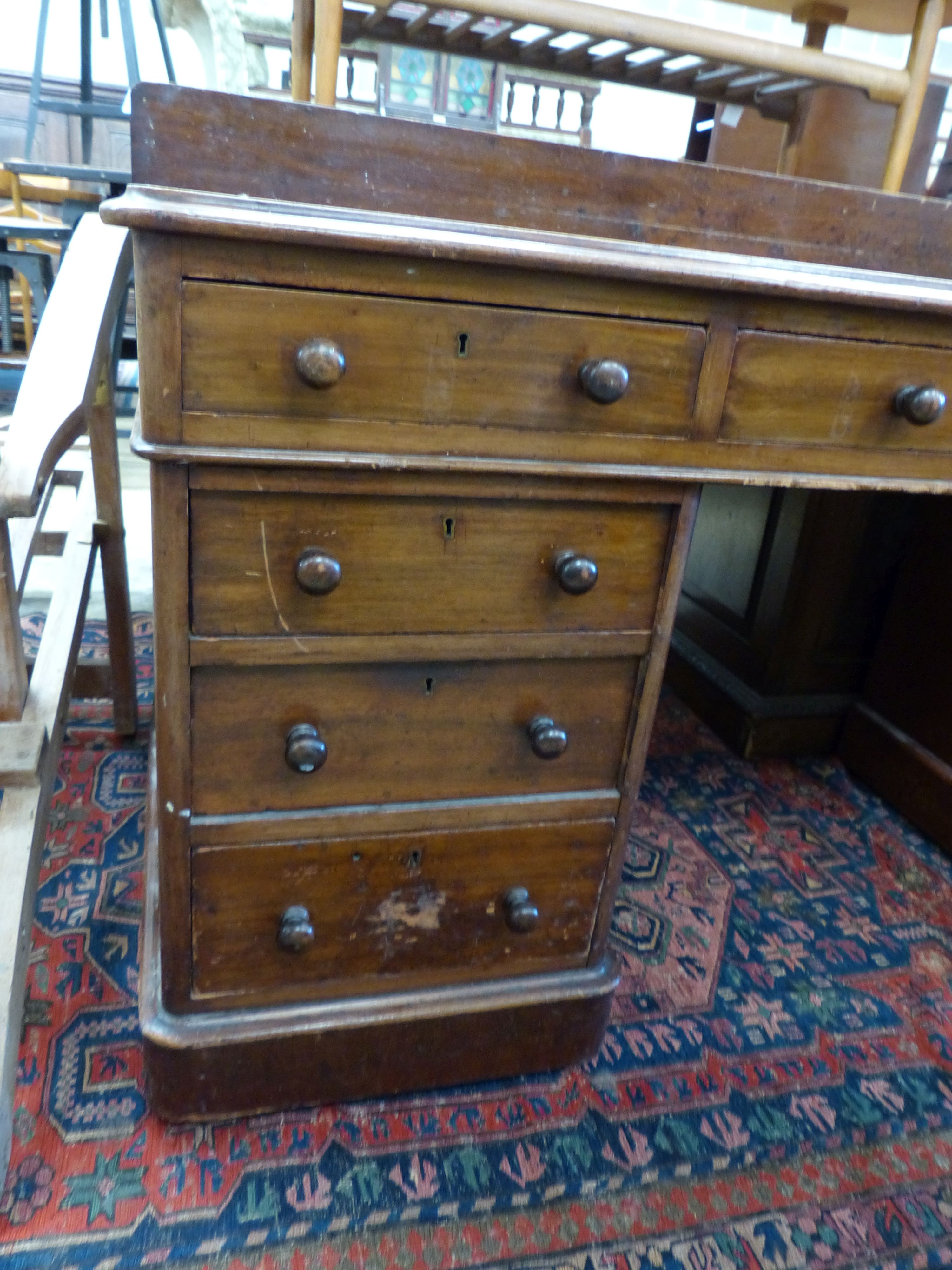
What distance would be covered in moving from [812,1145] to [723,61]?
1.43 m

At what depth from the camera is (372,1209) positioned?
1.00 metres

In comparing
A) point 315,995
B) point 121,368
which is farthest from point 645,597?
point 121,368

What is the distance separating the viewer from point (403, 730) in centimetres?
96

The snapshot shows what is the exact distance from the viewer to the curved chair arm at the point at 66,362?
0.91m

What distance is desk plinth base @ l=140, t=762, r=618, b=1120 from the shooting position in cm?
102

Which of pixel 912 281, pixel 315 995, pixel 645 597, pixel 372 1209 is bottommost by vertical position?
pixel 372 1209

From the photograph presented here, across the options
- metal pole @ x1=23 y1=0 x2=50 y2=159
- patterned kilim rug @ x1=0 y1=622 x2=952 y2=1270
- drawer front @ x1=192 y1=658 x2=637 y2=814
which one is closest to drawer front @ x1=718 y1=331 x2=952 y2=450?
drawer front @ x1=192 y1=658 x2=637 y2=814

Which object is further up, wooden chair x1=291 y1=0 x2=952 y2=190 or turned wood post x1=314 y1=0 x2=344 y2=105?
wooden chair x1=291 y1=0 x2=952 y2=190

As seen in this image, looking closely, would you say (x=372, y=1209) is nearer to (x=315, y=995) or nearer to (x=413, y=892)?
(x=315, y=995)

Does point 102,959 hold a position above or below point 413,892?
below

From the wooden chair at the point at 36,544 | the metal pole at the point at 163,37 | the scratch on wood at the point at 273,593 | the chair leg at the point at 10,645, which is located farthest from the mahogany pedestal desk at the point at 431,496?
the metal pole at the point at 163,37

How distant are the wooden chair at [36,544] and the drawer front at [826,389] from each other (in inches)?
29.0

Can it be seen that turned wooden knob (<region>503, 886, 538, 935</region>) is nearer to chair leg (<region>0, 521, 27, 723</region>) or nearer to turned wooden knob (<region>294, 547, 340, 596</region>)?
turned wooden knob (<region>294, 547, 340, 596</region>)

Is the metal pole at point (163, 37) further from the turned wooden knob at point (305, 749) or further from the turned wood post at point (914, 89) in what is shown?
the turned wooden knob at point (305, 749)
